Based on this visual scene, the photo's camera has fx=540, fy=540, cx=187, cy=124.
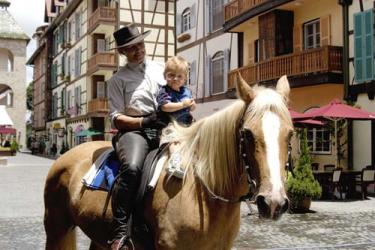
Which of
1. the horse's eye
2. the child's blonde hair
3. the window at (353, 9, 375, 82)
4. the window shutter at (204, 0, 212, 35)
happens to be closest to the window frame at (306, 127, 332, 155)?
the window at (353, 9, 375, 82)

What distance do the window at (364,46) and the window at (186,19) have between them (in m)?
14.2

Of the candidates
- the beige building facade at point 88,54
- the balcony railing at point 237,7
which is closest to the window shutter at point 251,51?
the balcony railing at point 237,7

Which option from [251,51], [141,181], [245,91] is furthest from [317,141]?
[245,91]

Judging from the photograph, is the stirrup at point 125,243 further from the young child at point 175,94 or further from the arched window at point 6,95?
the arched window at point 6,95

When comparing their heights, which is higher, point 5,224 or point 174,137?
point 174,137

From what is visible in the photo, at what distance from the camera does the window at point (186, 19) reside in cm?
3155

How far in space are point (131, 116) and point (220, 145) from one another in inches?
39.6

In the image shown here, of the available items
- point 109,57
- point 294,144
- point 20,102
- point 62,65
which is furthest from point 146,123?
point 20,102

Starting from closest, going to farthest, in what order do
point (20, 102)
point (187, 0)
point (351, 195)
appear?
point (351, 195) → point (187, 0) → point (20, 102)

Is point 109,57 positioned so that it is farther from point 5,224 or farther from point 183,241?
point 183,241

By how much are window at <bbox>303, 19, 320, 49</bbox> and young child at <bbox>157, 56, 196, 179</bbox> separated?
57.5 feet

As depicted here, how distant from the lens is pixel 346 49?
62.5 ft

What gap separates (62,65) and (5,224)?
44.7m

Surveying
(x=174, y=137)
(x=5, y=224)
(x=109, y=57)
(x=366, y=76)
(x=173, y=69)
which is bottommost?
(x=5, y=224)
